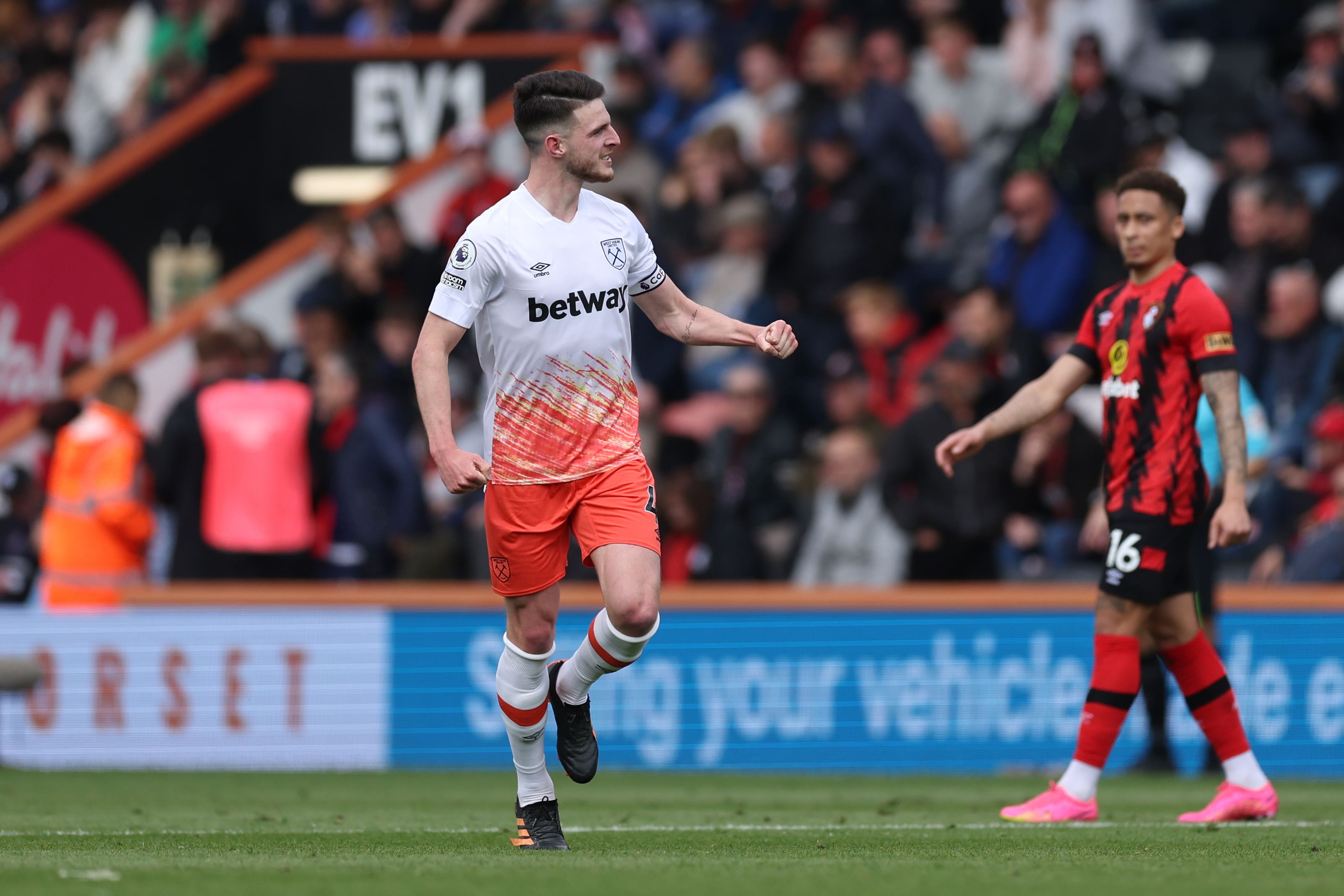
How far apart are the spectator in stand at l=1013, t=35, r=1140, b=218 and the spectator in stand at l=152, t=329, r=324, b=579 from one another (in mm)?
5358

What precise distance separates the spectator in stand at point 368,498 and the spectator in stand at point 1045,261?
13.4ft

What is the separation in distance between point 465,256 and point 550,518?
90 centimetres

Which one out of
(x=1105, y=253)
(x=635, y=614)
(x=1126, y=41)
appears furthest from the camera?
(x=1126, y=41)

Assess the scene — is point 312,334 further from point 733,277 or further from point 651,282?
point 651,282

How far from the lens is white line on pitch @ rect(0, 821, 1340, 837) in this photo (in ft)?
24.1

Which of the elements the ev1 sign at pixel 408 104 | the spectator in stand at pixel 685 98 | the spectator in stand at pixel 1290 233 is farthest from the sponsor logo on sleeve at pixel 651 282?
the ev1 sign at pixel 408 104

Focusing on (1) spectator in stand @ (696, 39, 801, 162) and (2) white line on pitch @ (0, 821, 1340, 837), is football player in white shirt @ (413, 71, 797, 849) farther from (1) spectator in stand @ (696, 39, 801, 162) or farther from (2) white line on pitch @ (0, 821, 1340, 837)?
(1) spectator in stand @ (696, 39, 801, 162)

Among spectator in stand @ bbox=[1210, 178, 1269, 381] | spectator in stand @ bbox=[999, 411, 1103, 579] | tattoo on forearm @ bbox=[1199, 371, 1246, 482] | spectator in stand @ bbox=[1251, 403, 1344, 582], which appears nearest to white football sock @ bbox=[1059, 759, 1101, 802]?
tattoo on forearm @ bbox=[1199, 371, 1246, 482]

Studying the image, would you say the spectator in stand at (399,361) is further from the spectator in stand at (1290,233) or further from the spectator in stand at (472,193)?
the spectator in stand at (1290,233)

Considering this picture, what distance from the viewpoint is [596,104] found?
6.67 m

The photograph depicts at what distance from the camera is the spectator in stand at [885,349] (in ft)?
43.9

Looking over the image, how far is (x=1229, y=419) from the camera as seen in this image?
7.44 metres

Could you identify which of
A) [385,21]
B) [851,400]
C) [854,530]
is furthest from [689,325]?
[385,21]

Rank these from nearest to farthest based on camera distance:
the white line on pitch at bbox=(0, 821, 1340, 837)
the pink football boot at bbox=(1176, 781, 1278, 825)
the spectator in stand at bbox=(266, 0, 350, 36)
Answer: the white line on pitch at bbox=(0, 821, 1340, 837) → the pink football boot at bbox=(1176, 781, 1278, 825) → the spectator in stand at bbox=(266, 0, 350, 36)
